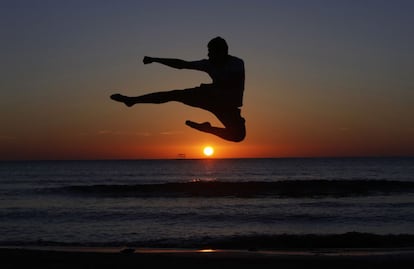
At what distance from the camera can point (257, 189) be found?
4372cm

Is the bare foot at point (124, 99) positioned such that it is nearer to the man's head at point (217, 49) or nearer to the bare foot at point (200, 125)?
the bare foot at point (200, 125)

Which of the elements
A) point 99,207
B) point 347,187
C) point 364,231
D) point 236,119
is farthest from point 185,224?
point 347,187

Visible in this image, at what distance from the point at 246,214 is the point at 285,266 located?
15.4 m

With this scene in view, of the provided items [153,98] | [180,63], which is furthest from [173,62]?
[153,98]

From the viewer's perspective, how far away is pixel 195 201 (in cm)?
3500

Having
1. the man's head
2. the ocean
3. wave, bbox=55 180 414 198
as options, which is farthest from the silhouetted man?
wave, bbox=55 180 414 198

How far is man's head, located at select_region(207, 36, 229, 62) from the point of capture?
8.27m

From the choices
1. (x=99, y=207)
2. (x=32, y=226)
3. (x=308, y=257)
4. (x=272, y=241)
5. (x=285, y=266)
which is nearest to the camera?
(x=285, y=266)

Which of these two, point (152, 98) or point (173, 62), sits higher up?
point (173, 62)

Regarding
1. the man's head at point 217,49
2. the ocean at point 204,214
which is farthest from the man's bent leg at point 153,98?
the ocean at point 204,214

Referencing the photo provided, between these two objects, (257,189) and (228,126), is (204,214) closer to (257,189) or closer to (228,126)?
(257,189)

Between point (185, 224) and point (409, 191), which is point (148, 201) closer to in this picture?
point (185, 224)

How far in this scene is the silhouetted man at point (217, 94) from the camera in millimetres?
8336

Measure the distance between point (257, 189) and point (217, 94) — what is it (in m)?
35.5
